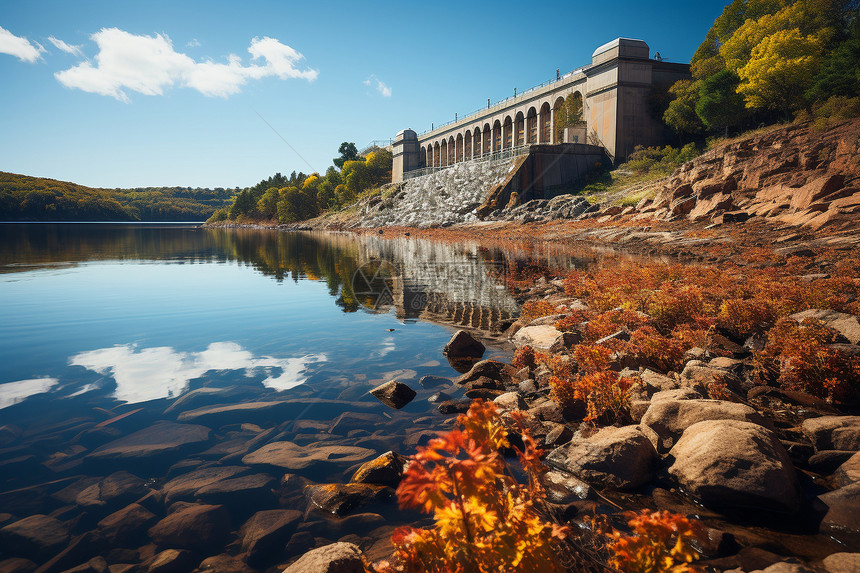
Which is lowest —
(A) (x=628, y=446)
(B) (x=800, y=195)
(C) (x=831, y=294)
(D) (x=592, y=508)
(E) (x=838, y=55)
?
(D) (x=592, y=508)

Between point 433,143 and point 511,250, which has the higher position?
point 433,143

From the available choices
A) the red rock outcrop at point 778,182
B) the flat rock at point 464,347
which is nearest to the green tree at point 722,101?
the red rock outcrop at point 778,182

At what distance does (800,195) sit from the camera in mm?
20891

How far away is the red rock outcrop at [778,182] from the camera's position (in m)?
19.2

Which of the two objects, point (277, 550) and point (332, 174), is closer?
point (277, 550)

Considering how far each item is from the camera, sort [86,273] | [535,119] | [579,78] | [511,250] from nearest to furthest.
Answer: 1. [86,273]
2. [511,250]
3. [579,78]
4. [535,119]

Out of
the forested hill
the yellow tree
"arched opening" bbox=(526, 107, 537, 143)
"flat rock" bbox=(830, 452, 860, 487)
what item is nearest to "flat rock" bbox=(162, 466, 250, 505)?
"flat rock" bbox=(830, 452, 860, 487)

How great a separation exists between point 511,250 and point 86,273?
24.4 metres

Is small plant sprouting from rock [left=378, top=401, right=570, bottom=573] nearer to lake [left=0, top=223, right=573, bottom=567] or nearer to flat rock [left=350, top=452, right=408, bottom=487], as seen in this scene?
lake [left=0, top=223, right=573, bottom=567]

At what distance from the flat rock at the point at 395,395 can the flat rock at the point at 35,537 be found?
4135mm

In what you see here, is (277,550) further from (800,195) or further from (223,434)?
(800,195)

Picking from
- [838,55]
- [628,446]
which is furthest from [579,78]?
[628,446]

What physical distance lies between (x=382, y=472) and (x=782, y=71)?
47.6 meters

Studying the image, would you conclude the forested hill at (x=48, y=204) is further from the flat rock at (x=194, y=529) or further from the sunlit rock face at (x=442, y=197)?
the flat rock at (x=194, y=529)
